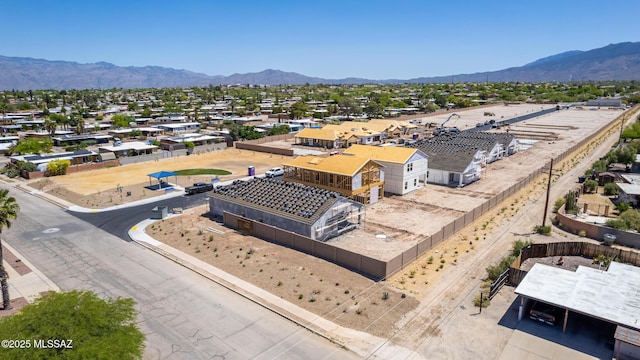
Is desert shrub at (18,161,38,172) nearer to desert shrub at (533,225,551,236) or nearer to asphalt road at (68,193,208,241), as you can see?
asphalt road at (68,193,208,241)

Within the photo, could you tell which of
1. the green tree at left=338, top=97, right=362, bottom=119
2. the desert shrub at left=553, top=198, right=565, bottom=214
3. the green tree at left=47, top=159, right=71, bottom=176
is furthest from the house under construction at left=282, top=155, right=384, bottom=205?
the green tree at left=338, top=97, right=362, bottom=119

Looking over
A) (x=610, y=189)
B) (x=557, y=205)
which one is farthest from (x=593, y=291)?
(x=610, y=189)

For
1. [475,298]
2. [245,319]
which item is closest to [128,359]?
[245,319]

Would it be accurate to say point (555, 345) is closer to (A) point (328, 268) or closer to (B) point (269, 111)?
(A) point (328, 268)

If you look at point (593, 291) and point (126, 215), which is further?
point (126, 215)

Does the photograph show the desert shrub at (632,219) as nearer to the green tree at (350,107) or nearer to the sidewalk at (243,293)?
the sidewalk at (243,293)

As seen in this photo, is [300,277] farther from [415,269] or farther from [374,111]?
[374,111]

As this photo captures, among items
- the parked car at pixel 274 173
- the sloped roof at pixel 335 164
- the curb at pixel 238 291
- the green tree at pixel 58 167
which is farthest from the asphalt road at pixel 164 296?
the green tree at pixel 58 167
